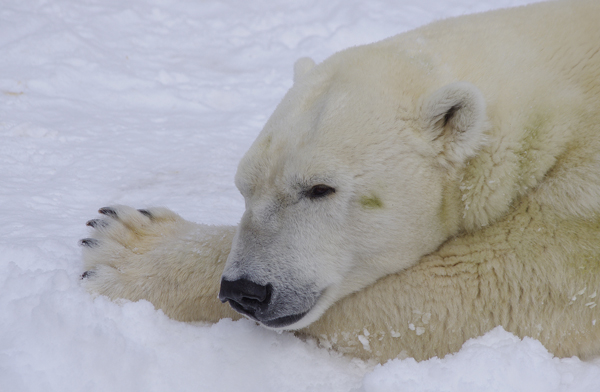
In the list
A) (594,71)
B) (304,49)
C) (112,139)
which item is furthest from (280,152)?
(304,49)

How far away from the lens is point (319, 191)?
206cm

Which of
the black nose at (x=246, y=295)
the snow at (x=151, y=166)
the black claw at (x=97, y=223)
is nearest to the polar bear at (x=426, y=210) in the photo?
the black nose at (x=246, y=295)

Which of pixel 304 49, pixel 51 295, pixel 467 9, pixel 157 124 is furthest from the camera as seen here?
pixel 467 9

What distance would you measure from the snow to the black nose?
0.18m

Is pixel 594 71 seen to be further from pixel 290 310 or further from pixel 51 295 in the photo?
pixel 51 295

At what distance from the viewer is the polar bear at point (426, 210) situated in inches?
79.0

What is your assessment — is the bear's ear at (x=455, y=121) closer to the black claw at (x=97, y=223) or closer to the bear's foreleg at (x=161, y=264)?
the bear's foreleg at (x=161, y=264)

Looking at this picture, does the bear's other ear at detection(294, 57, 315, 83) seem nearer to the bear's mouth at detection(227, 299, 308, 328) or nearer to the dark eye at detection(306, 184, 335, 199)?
the dark eye at detection(306, 184, 335, 199)

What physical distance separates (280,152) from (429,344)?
92 cm

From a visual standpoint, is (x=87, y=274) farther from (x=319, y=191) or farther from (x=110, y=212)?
(x=319, y=191)

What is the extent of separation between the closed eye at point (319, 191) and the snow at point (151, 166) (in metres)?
0.57

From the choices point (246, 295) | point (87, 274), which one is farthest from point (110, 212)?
point (246, 295)

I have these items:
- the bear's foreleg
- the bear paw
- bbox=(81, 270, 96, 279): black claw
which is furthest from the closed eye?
bbox=(81, 270, 96, 279): black claw

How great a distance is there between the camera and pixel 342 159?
2.01 m
